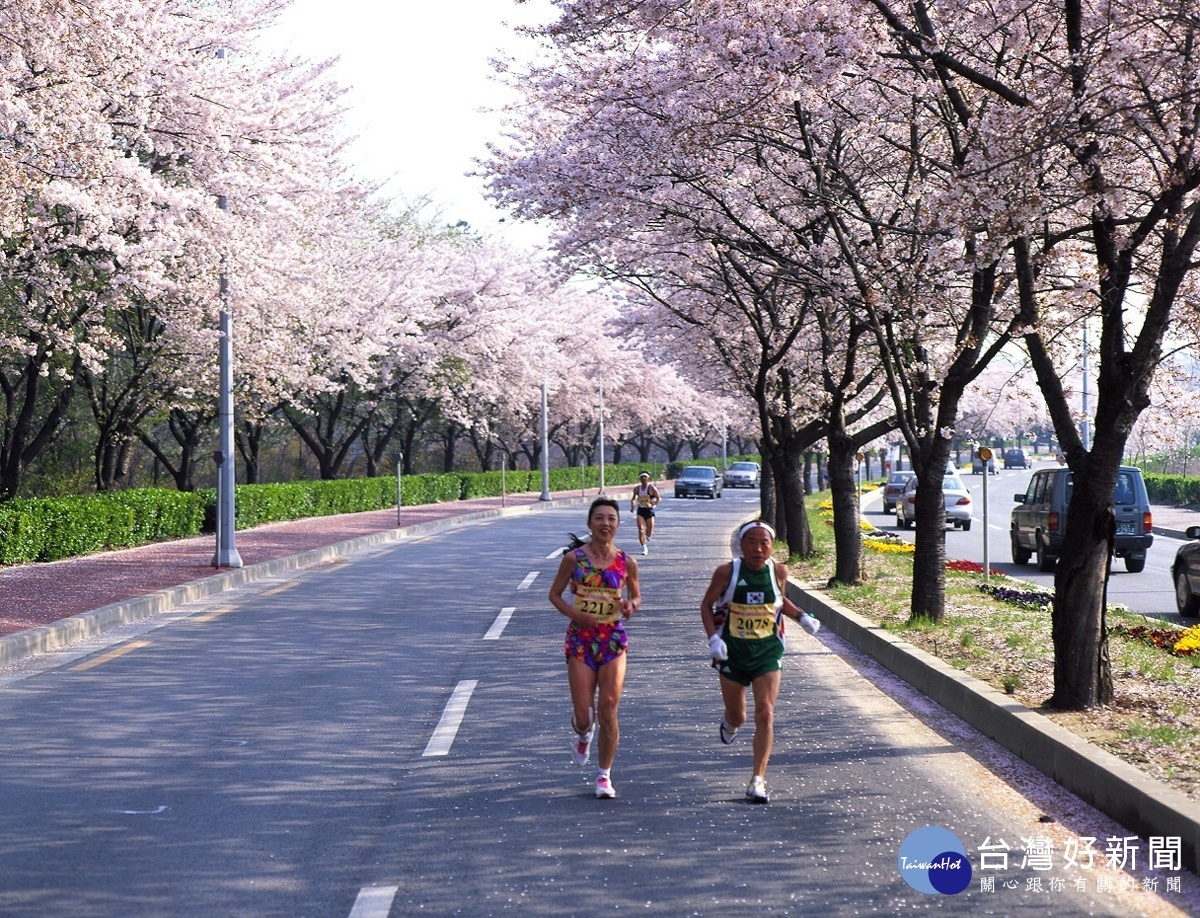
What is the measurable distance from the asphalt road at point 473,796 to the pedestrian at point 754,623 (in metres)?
0.49

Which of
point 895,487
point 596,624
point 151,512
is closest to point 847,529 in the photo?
point 596,624

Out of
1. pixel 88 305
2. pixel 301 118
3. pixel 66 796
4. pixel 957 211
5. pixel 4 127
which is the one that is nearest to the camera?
pixel 66 796

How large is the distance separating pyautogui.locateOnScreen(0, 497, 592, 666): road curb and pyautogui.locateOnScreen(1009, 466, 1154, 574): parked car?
13436 mm

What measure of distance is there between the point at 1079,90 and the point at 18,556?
17273 mm

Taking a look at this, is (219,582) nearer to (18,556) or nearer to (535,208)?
(18,556)

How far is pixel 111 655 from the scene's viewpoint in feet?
40.7

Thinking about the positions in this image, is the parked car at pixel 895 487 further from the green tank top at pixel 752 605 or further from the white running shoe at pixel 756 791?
the white running shoe at pixel 756 791

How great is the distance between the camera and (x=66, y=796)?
693 centimetres

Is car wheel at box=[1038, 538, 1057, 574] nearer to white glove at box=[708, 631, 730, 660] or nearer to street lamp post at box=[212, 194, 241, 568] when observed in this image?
street lamp post at box=[212, 194, 241, 568]

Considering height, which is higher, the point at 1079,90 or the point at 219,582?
the point at 1079,90

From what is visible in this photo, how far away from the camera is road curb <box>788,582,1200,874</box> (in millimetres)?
5930

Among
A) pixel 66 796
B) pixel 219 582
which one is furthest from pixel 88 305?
pixel 66 796

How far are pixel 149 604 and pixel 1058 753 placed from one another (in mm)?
11661

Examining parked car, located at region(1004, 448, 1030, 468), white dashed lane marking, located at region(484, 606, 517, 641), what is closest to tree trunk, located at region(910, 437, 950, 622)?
white dashed lane marking, located at region(484, 606, 517, 641)
